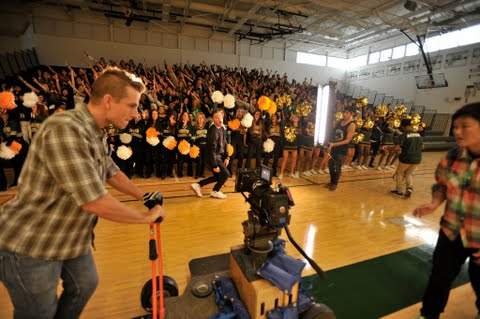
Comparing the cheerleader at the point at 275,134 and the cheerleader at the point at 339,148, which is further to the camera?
the cheerleader at the point at 275,134

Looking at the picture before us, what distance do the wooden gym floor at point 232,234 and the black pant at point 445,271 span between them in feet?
1.30

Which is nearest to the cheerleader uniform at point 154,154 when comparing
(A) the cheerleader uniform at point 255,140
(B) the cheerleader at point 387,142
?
(A) the cheerleader uniform at point 255,140

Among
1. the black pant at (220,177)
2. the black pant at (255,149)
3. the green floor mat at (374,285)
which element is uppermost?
the black pant at (255,149)

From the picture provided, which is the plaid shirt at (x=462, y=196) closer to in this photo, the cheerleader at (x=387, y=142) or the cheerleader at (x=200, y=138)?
the cheerleader at (x=200, y=138)

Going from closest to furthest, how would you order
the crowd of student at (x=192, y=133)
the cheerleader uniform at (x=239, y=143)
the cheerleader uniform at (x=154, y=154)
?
the crowd of student at (x=192, y=133), the cheerleader uniform at (x=154, y=154), the cheerleader uniform at (x=239, y=143)

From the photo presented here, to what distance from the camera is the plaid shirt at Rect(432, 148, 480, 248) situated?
1.50 metres

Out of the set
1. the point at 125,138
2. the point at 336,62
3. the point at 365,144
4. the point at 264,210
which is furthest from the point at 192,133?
the point at 336,62

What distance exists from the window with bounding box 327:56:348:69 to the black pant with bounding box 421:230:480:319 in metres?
21.9

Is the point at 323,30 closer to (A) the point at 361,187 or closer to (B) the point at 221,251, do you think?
(A) the point at 361,187

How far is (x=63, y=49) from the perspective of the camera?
13.4 metres

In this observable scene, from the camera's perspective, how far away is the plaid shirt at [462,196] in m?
1.50

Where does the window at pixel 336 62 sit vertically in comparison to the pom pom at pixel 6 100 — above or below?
above

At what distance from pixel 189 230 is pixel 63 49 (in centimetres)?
1540

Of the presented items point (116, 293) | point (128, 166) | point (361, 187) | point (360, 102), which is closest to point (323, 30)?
point (360, 102)
